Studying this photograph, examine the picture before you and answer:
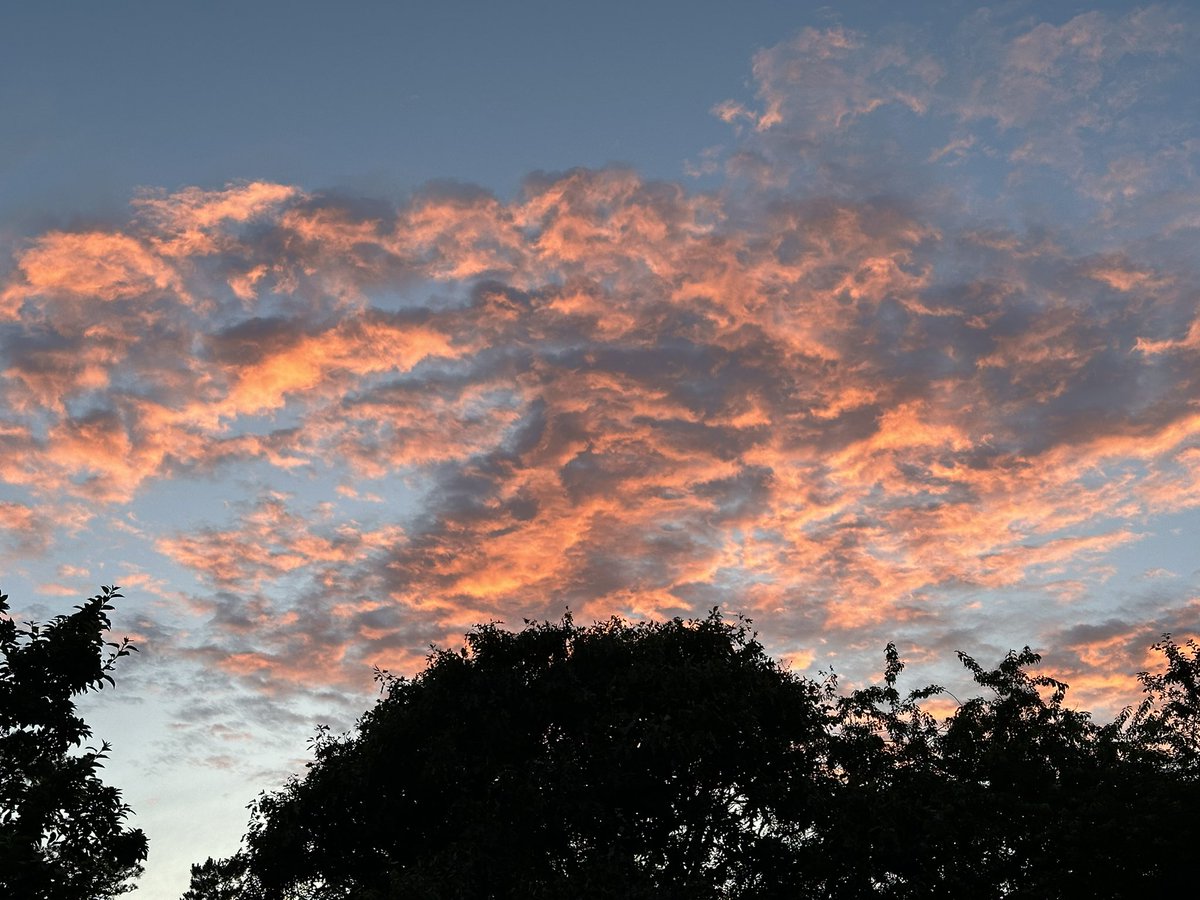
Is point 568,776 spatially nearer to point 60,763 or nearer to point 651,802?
point 651,802

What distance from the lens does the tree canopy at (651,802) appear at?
1222 inches

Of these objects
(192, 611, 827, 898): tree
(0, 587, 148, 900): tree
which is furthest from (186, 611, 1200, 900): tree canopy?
(0, 587, 148, 900): tree

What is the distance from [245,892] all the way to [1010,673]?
31.4 meters

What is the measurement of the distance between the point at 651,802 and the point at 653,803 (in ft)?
0.23

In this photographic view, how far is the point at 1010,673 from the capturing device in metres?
43.9

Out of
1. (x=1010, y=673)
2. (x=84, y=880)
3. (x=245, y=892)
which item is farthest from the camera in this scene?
(x=1010, y=673)

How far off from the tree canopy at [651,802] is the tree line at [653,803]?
72 millimetres

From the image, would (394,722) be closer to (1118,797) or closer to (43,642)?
(43,642)

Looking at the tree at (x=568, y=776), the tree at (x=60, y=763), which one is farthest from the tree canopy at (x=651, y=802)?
the tree at (x=60, y=763)

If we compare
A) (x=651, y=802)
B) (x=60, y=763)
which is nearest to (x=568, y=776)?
(x=651, y=802)

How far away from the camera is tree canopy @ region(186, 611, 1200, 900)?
31047 mm

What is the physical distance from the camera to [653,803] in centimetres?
3241

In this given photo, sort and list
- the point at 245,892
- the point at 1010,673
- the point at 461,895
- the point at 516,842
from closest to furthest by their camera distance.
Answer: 1. the point at 461,895
2. the point at 516,842
3. the point at 245,892
4. the point at 1010,673

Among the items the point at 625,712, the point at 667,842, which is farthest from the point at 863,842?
the point at 625,712
